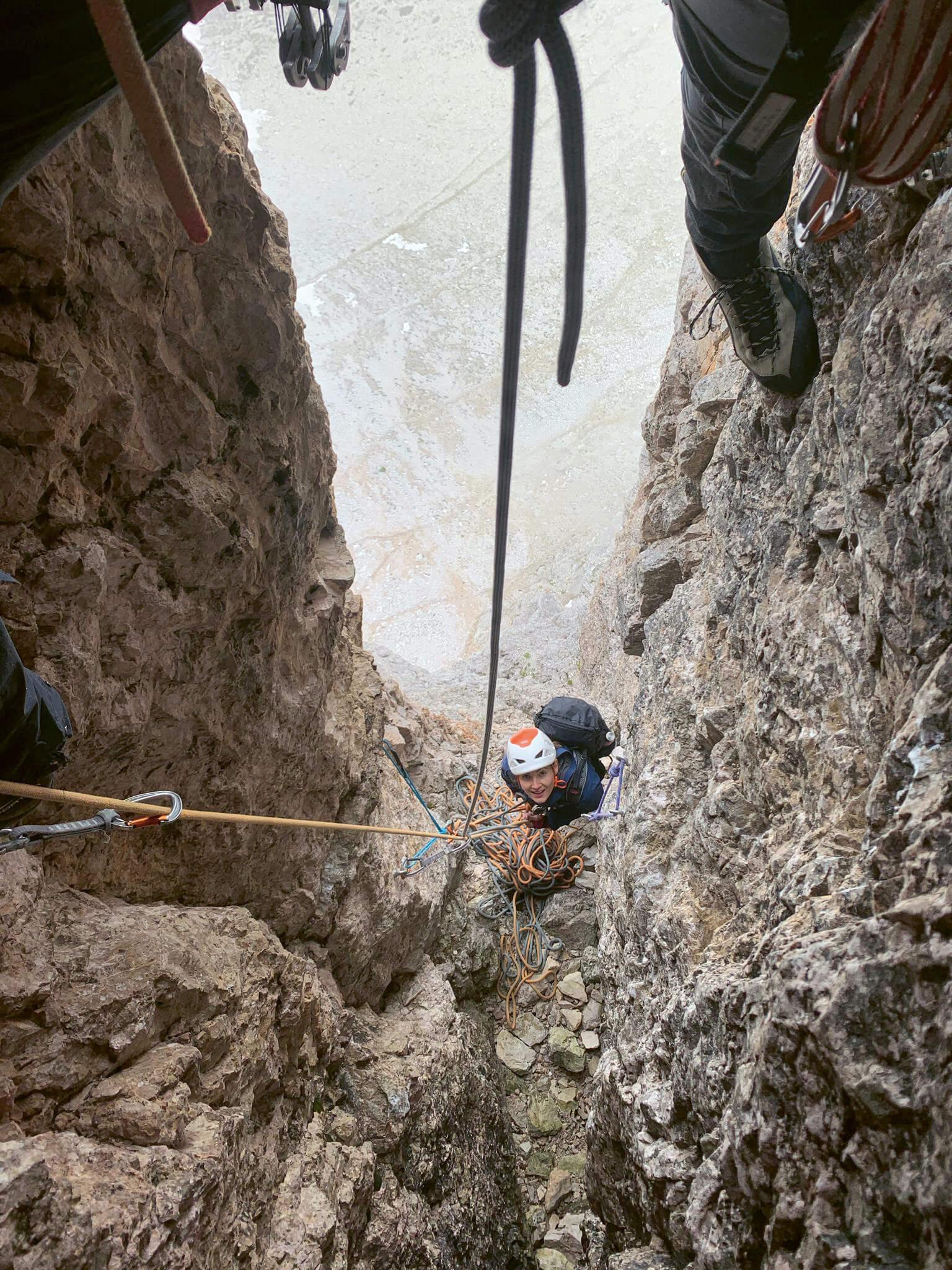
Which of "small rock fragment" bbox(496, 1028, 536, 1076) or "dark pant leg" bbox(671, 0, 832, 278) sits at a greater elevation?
"dark pant leg" bbox(671, 0, 832, 278)

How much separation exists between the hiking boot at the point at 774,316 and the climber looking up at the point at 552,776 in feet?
6.75

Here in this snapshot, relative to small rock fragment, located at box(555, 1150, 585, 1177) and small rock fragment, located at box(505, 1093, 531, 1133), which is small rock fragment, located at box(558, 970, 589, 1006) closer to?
small rock fragment, located at box(505, 1093, 531, 1133)

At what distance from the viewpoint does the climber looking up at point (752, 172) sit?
1198 millimetres

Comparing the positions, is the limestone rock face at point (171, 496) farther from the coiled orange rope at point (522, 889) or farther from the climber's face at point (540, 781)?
the coiled orange rope at point (522, 889)

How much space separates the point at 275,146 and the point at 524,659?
14059 mm

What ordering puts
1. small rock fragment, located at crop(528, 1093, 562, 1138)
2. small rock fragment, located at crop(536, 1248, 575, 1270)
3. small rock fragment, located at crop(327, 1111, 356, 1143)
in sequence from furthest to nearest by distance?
small rock fragment, located at crop(528, 1093, 562, 1138), small rock fragment, located at crop(536, 1248, 575, 1270), small rock fragment, located at crop(327, 1111, 356, 1143)

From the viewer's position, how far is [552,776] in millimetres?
3494

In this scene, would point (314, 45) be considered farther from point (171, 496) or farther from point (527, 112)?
point (527, 112)

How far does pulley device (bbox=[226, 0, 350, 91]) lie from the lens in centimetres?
257

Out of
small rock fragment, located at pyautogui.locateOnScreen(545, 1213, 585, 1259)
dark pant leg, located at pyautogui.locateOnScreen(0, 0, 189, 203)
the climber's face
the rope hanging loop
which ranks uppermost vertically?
the climber's face

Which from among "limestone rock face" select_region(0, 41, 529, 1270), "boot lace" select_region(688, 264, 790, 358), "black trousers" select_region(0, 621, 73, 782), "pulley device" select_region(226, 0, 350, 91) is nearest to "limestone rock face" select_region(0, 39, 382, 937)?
"limestone rock face" select_region(0, 41, 529, 1270)

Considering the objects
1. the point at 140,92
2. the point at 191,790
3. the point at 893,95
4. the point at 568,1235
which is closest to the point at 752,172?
the point at 893,95

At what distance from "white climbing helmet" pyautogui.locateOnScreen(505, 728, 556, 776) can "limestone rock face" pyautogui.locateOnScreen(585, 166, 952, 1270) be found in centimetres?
84

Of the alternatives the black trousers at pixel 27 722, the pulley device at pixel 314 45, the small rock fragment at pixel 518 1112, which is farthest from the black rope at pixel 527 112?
the small rock fragment at pixel 518 1112
